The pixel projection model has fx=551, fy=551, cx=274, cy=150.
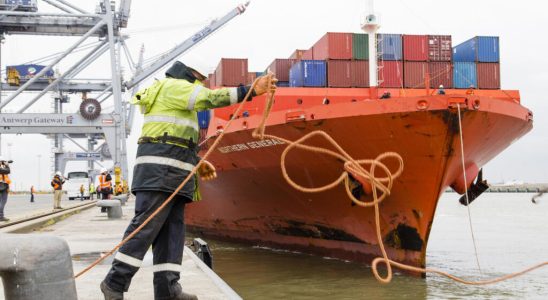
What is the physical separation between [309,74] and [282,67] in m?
1.98

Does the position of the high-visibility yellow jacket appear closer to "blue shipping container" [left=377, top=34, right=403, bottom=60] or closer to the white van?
"blue shipping container" [left=377, top=34, right=403, bottom=60]

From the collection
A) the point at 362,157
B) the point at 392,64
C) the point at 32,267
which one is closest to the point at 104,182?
the point at 392,64

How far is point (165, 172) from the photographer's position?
3584 millimetres

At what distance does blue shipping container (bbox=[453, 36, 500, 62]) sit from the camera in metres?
13.0

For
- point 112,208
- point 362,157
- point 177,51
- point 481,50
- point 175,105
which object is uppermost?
point 177,51

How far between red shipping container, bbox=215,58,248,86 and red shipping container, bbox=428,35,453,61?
440 centimetres

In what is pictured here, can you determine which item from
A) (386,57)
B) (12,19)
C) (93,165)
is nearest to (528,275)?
(386,57)

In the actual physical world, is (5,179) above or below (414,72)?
below

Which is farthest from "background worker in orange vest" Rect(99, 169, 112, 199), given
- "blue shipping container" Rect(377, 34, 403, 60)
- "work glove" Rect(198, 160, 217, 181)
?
"work glove" Rect(198, 160, 217, 181)

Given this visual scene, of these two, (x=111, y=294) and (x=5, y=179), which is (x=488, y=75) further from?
(x=111, y=294)

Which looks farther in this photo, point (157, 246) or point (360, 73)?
point (360, 73)

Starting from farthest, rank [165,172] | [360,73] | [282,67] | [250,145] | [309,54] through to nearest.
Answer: [309,54]
[282,67]
[360,73]
[250,145]
[165,172]

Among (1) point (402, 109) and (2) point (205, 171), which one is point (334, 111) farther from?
(2) point (205, 171)

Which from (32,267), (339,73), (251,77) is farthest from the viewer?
(251,77)
